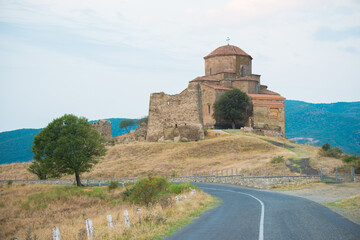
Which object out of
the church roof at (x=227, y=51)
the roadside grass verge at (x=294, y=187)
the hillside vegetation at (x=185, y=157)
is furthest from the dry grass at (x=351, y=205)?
the church roof at (x=227, y=51)

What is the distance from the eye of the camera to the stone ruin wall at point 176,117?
5656 cm

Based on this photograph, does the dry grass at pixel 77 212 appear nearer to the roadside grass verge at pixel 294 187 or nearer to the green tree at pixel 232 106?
the roadside grass verge at pixel 294 187

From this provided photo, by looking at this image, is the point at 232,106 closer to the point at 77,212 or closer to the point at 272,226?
the point at 77,212

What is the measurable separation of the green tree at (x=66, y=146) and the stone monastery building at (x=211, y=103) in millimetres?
23380

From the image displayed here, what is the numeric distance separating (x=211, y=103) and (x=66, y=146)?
36.8 meters

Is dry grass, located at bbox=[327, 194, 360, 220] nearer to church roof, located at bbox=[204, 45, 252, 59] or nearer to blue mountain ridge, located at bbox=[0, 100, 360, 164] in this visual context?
church roof, located at bbox=[204, 45, 252, 59]

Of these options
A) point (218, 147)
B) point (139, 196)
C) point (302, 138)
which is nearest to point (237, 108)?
point (218, 147)

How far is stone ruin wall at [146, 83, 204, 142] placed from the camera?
56562 mm

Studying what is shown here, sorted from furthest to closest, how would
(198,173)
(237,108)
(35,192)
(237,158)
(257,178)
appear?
(237,108) → (237,158) → (198,173) → (257,178) → (35,192)

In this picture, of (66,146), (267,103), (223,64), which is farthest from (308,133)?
(66,146)

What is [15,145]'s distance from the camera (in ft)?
438

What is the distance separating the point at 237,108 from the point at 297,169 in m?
30.8

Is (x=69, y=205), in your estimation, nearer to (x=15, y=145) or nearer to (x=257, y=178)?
(x=257, y=178)

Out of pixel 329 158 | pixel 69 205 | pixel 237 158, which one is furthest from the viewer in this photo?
pixel 237 158
